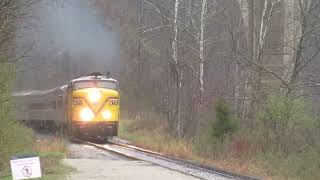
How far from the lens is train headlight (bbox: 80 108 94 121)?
29078 millimetres

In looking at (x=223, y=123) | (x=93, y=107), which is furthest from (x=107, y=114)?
(x=223, y=123)

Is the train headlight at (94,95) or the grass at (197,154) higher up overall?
the train headlight at (94,95)

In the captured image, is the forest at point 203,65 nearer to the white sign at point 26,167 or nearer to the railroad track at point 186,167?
the railroad track at point 186,167

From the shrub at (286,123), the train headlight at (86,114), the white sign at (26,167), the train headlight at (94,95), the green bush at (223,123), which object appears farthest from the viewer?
the train headlight at (94,95)

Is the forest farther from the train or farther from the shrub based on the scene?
the train

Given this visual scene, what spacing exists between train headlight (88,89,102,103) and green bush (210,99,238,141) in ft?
30.4

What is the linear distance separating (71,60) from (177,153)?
25.9m

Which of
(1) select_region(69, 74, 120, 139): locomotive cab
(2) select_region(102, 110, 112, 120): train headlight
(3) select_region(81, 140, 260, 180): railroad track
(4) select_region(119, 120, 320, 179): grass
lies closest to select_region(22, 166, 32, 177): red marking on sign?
(3) select_region(81, 140, 260, 180): railroad track

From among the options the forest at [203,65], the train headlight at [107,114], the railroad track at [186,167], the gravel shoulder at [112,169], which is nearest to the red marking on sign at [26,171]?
the gravel shoulder at [112,169]

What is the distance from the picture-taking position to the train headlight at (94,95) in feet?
96.6

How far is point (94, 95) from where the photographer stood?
29.5 m

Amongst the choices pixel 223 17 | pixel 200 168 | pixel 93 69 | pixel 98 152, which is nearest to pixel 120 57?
pixel 93 69

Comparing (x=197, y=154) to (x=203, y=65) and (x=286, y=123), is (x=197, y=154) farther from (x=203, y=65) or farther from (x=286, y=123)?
(x=203, y=65)

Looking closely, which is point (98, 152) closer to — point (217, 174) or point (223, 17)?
point (217, 174)
